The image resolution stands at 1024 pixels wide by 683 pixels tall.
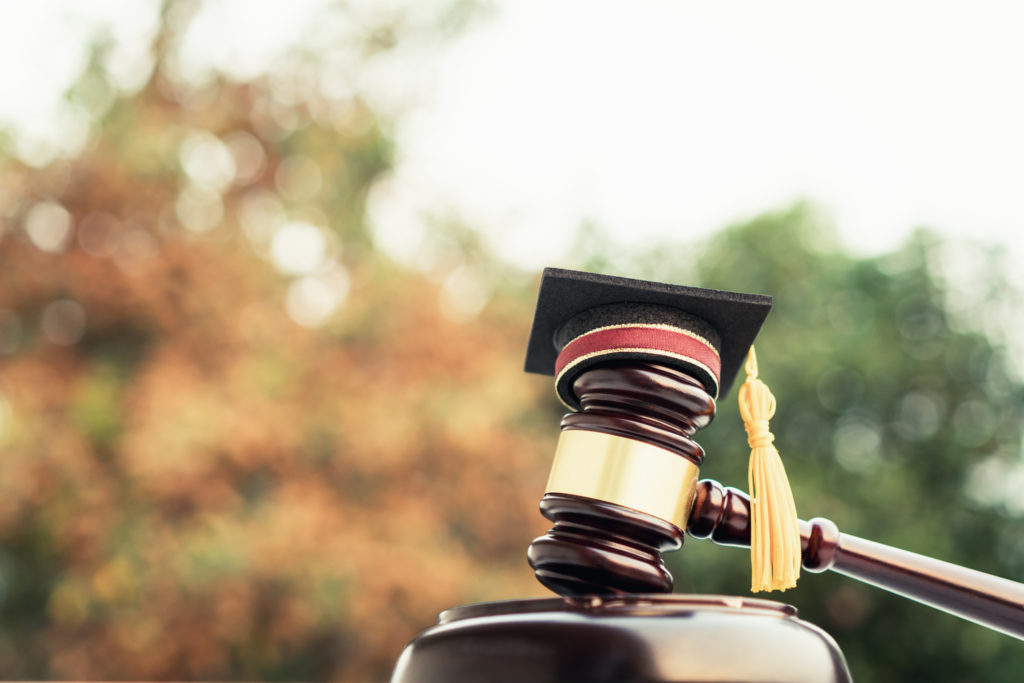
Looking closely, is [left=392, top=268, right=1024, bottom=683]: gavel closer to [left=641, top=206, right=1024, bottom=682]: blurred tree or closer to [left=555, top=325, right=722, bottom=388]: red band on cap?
[left=555, top=325, right=722, bottom=388]: red band on cap

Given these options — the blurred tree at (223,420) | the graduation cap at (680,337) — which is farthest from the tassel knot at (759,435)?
the blurred tree at (223,420)

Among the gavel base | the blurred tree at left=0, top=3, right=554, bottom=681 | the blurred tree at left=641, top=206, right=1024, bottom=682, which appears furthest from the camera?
the blurred tree at left=641, top=206, right=1024, bottom=682

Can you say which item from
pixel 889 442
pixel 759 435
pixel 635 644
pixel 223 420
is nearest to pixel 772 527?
pixel 759 435

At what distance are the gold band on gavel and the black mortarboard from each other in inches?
2.4

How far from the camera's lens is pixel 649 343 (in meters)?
0.55

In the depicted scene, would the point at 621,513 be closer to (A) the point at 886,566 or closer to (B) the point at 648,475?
Answer: (B) the point at 648,475

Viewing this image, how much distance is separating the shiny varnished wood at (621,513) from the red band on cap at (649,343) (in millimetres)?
12

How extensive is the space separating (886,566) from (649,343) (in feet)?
0.76

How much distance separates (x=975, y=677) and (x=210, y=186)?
5435 mm

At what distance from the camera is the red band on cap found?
0.55 meters

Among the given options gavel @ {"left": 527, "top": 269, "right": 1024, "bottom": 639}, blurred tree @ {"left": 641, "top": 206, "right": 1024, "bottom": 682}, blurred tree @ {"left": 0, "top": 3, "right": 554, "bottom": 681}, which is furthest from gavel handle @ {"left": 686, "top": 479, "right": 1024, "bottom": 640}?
blurred tree @ {"left": 641, "top": 206, "right": 1024, "bottom": 682}

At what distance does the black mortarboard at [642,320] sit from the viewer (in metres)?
0.56

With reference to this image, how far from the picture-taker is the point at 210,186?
4.84 metres

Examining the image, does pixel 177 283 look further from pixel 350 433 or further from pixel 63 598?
pixel 63 598
